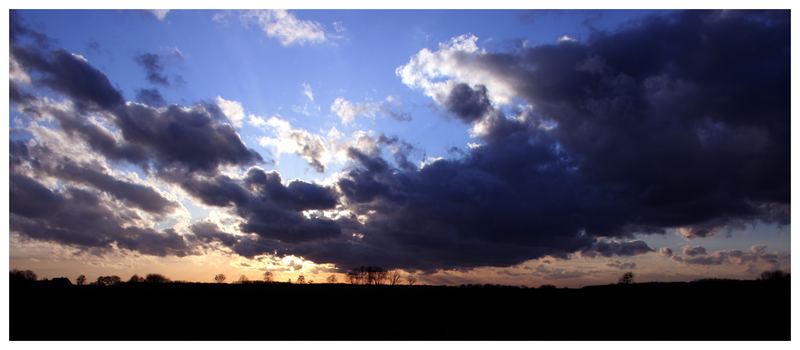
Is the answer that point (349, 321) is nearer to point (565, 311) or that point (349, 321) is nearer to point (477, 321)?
point (477, 321)

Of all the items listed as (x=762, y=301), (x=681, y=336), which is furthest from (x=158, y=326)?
(x=762, y=301)

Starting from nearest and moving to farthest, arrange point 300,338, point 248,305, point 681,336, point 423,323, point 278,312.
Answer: point 681,336, point 300,338, point 423,323, point 278,312, point 248,305

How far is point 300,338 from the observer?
29.7m

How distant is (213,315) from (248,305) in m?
6.02

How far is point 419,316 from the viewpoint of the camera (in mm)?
38000

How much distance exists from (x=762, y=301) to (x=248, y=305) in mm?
44339

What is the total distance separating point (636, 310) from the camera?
116ft

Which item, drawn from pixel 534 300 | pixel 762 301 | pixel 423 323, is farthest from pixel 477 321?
pixel 762 301

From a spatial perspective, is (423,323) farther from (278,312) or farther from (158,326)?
(158,326)

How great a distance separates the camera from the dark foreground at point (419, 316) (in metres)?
29.7

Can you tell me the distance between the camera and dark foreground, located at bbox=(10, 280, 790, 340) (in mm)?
29672

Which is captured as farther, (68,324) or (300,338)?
(68,324)

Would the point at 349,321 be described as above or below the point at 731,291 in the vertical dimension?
below

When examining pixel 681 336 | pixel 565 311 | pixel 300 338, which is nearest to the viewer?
pixel 681 336
